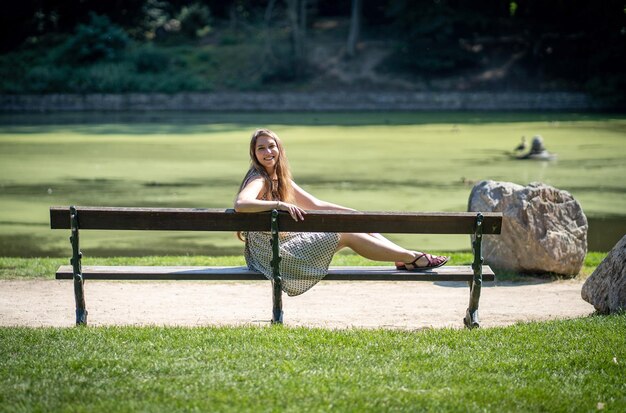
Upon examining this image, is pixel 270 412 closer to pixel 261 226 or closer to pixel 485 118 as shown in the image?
pixel 261 226

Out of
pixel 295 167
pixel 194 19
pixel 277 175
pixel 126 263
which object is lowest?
pixel 295 167

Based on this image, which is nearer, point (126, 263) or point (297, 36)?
→ point (126, 263)

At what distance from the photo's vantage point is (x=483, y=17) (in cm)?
4409

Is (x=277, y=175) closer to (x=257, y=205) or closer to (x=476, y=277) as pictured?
(x=257, y=205)

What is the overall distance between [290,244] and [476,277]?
111cm

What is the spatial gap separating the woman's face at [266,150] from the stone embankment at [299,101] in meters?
33.4

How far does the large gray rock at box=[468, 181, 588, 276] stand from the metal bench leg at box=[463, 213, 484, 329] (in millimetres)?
2668

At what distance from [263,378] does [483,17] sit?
4177 cm

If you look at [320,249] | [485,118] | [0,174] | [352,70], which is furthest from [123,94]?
[320,249]

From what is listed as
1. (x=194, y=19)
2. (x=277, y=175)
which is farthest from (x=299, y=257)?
(x=194, y=19)

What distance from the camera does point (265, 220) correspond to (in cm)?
536

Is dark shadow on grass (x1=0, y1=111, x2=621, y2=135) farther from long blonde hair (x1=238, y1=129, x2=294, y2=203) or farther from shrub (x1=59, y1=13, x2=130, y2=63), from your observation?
long blonde hair (x1=238, y1=129, x2=294, y2=203)

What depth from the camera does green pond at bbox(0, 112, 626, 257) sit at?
1184 cm

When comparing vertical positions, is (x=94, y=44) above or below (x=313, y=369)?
above
